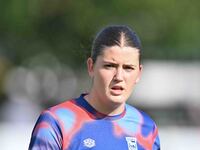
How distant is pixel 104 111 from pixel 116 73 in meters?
0.28

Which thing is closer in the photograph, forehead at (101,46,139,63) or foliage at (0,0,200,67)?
forehead at (101,46,139,63)

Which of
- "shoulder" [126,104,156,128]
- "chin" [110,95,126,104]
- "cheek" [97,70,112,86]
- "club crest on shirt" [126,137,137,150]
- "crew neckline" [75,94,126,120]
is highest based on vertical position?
"cheek" [97,70,112,86]

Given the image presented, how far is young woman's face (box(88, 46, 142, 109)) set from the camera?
538 centimetres

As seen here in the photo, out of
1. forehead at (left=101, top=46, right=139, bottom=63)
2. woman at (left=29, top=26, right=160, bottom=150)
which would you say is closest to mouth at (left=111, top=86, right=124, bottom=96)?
woman at (left=29, top=26, right=160, bottom=150)

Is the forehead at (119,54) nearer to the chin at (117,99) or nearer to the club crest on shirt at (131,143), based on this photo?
the chin at (117,99)

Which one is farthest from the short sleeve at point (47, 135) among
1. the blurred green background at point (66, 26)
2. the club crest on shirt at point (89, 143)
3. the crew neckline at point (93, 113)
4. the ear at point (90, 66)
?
the blurred green background at point (66, 26)

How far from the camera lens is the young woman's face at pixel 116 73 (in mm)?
5383

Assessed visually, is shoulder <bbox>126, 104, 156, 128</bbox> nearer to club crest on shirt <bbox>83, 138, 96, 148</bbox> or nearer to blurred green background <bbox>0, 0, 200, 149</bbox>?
club crest on shirt <bbox>83, 138, 96, 148</bbox>

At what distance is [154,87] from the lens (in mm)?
21984

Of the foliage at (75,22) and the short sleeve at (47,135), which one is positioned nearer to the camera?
the short sleeve at (47,135)

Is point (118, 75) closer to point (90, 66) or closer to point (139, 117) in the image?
point (90, 66)

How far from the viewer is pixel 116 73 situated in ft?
17.7

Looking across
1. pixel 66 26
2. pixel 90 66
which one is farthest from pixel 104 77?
pixel 66 26

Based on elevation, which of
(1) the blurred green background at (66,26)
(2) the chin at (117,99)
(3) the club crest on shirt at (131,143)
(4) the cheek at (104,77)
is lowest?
(1) the blurred green background at (66,26)
